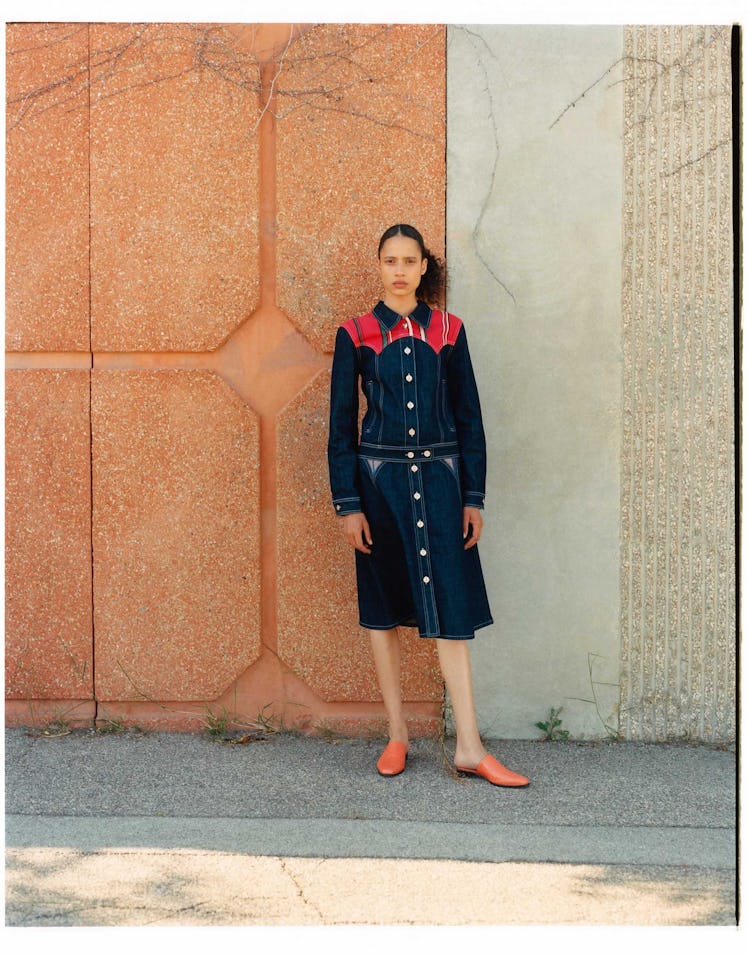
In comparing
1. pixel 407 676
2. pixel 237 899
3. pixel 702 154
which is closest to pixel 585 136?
pixel 702 154

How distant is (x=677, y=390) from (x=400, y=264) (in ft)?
4.13

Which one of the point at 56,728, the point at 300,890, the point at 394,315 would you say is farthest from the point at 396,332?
the point at 56,728

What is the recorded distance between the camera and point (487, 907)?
2.32 metres

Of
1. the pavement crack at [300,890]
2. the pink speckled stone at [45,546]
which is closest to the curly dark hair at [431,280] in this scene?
the pink speckled stone at [45,546]

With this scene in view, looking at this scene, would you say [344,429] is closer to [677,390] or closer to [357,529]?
[357,529]

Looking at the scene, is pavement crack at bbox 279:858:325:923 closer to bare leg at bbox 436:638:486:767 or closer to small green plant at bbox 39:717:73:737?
bare leg at bbox 436:638:486:767

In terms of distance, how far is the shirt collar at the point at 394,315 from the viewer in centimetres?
325

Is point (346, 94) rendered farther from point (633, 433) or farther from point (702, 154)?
point (633, 433)

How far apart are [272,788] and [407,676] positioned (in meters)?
0.78

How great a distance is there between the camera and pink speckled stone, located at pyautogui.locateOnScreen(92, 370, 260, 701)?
371cm

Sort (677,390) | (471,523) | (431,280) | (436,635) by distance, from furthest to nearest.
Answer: (677,390) → (431,280) → (471,523) → (436,635)

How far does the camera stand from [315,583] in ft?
12.1

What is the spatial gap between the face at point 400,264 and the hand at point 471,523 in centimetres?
82

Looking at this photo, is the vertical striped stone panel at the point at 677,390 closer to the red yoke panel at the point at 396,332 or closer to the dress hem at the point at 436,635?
the dress hem at the point at 436,635
